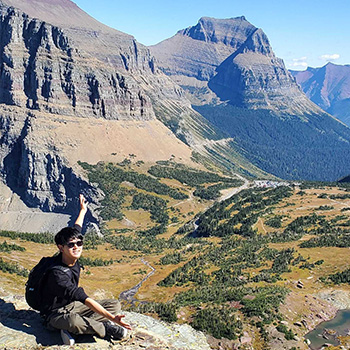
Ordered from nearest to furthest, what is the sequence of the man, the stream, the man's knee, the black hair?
the man, the black hair, the man's knee, the stream

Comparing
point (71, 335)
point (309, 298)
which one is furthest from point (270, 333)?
point (71, 335)

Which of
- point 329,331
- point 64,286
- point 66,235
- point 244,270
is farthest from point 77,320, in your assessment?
point 244,270

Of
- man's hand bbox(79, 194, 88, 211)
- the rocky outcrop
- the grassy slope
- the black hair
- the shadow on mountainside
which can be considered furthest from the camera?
the grassy slope

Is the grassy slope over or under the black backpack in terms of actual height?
under

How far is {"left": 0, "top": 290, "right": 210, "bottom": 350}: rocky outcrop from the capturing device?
17797 millimetres

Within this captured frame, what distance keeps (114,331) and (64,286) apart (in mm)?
→ 3799

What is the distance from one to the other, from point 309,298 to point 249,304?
11.2 m

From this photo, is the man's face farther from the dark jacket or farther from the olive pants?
the olive pants

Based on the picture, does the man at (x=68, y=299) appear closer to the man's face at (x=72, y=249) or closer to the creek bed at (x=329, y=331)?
the man's face at (x=72, y=249)

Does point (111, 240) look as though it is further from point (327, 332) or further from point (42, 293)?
point (42, 293)

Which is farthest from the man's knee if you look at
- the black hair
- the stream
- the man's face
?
the stream

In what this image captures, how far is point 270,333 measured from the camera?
1849 inches

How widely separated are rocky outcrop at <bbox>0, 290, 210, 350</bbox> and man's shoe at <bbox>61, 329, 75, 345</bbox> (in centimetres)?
30

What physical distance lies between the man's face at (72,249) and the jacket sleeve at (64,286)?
0.77 m
